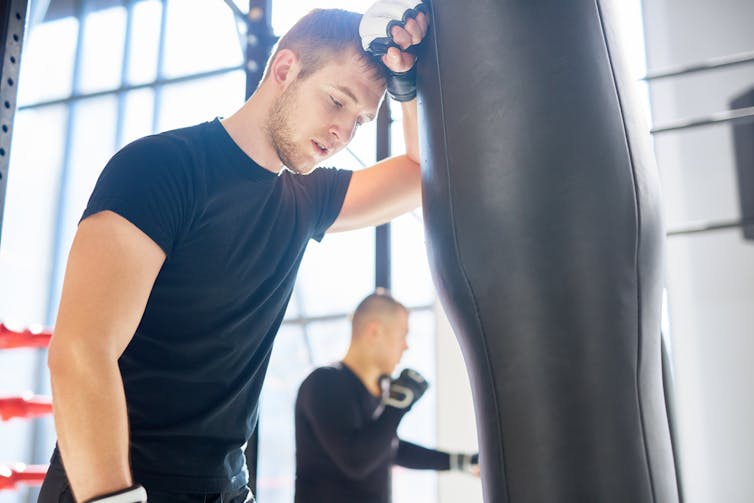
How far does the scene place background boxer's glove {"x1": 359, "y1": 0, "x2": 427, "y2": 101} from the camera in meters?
0.84

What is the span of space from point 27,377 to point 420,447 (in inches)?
261

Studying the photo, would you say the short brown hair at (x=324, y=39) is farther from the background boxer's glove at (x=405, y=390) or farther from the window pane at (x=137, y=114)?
the window pane at (x=137, y=114)

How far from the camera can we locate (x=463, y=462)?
284 cm

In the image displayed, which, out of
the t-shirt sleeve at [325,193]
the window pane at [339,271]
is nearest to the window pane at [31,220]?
the window pane at [339,271]

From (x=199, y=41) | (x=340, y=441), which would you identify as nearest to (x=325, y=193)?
(x=340, y=441)

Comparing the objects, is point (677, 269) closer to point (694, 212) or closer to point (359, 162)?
point (694, 212)

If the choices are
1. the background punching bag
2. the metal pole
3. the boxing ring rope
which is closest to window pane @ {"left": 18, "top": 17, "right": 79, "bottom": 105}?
the metal pole

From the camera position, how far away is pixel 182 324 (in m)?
0.99

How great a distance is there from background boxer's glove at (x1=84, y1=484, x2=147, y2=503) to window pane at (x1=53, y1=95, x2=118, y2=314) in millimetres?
7853

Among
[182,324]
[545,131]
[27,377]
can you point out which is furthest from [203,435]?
[27,377]

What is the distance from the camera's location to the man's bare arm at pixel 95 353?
2.44ft

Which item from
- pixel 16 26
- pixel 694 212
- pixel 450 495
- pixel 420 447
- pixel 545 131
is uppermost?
pixel 694 212

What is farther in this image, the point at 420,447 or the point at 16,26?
the point at 420,447

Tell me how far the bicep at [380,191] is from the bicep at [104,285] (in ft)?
1.74
